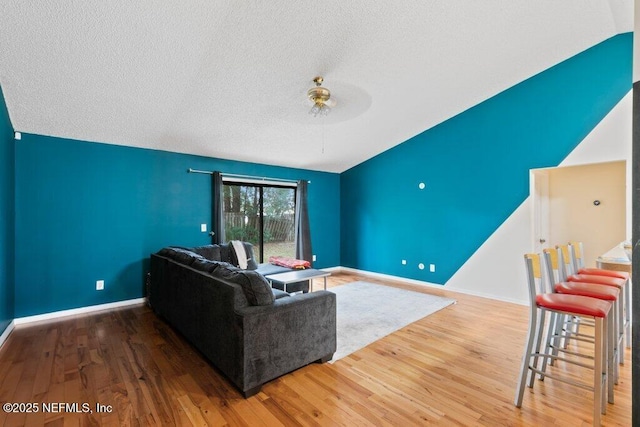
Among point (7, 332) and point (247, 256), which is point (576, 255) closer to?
point (247, 256)

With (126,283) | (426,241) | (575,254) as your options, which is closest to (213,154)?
(126,283)

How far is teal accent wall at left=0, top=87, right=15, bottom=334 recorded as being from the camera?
2.86m

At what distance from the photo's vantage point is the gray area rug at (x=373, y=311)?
302cm

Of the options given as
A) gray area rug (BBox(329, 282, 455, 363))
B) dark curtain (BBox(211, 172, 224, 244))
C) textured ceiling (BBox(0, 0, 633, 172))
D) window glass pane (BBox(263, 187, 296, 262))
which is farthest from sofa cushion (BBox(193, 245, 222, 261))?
gray area rug (BBox(329, 282, 455, 363))

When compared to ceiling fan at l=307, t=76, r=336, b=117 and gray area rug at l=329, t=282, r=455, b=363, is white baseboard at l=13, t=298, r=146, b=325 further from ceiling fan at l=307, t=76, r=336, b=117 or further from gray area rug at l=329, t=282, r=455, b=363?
ceiling fan at l=307, t=76, r=336, b=117

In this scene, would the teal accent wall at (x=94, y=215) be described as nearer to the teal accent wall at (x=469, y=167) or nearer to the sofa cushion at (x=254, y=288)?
the sofa cushion at (x=254, y=288)

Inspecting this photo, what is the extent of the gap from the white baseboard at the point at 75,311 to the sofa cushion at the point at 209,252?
107 cm

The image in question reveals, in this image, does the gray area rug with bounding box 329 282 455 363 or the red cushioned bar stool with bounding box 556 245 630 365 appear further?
the gray area rug with bounding box 329 282 455 363

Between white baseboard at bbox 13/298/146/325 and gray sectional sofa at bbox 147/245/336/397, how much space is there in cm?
186

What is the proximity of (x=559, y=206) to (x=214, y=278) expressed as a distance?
5197 mm

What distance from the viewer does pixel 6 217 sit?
9.96 ft

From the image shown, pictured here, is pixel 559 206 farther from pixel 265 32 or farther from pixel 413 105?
pixel 265 32

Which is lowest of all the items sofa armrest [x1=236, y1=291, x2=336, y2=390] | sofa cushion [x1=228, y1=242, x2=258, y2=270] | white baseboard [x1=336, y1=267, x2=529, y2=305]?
white baseboard [x1=336, y1=267, x2=529, y2=305]

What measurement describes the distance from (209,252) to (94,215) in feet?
5.05
